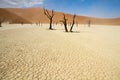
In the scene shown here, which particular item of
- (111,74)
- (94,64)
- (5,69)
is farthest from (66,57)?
(5,69)

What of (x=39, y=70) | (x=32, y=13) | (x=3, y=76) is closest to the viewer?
(x=3, y=76)

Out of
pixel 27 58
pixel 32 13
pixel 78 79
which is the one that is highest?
pixel 32 13

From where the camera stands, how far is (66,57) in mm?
8570

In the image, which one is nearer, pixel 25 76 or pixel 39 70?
pixel 25 76

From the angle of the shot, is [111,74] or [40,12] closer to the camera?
[111,74]

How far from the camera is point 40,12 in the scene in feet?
372

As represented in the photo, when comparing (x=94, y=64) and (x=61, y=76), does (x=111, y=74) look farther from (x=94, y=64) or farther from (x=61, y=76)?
(x=61, y=76)

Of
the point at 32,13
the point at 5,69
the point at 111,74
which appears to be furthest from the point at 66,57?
the point at 32,13

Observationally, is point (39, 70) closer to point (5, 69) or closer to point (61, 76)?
point (61, 76)

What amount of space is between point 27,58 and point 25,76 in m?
2.22

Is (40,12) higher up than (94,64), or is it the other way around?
(40,12)

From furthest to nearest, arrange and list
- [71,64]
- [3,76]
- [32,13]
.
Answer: [32,13] → [71,64] → [3,76]

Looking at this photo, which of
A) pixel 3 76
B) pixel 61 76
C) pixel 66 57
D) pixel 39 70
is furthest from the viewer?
pixel 66 57

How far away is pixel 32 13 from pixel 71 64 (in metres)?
109
